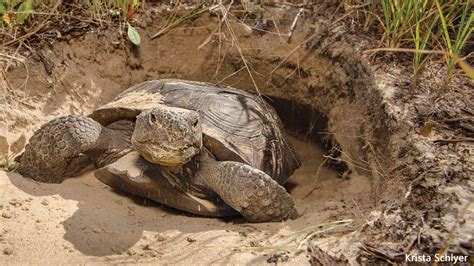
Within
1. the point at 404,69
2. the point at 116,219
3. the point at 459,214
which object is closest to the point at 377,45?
the point at 404,69

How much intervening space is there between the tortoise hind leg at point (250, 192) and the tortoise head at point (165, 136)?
0.94 feet

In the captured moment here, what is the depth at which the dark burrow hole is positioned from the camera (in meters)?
4.70

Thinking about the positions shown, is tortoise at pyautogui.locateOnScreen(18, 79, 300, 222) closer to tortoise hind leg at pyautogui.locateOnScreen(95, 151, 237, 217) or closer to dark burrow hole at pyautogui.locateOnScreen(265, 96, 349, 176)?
tortoise hind leg at pyautogui.locateOnScreen(95, 151, 237, 217)

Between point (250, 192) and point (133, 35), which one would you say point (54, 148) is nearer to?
point (250, 192)

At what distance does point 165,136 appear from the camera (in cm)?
308

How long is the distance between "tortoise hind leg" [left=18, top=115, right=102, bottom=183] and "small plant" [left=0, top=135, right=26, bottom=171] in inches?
3.3

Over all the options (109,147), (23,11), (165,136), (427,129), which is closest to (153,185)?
(165,136)

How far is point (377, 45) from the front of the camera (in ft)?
13.1

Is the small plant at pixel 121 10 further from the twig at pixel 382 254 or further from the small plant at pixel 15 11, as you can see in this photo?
the twig at pixel 382 254

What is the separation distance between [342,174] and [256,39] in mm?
1519

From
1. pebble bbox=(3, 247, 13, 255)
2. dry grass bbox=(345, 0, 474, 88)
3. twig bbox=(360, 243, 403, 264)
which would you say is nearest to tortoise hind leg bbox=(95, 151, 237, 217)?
pebble bbox=(3, 247, 13, 255)

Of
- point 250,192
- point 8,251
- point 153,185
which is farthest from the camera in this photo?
point 153,185

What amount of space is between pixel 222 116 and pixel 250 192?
2.39 ft

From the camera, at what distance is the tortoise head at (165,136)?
3.08 meters
